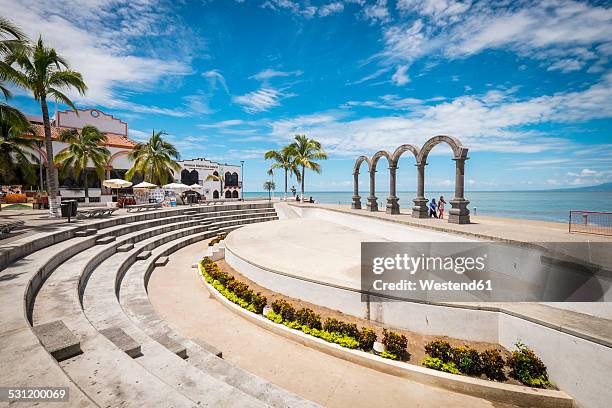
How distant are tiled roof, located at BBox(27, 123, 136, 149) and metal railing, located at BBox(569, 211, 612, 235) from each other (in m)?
45.5

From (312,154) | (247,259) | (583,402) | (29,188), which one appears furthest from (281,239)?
(29,188)

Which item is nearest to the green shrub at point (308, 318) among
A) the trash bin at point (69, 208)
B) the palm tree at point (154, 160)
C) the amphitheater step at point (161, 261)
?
the amphitheater step at point (161, 261)

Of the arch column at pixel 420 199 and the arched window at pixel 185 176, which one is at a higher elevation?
the arched window at pixel 185 176

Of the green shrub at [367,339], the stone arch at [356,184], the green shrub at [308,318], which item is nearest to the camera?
the green shrub at [367,339]

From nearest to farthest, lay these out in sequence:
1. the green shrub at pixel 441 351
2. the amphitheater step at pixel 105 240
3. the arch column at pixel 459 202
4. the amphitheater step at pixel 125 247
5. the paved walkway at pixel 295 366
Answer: the paved walkway at pixel 295 366
the green shrub at pixel 441 351
the amphitheater step at pixel 105 240
the amphitheater step at pixel 125 247
the arch column at pixel 459 202

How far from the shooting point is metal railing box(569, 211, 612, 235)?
12.4 m

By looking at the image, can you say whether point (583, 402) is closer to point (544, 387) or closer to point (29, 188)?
point (544, 387)

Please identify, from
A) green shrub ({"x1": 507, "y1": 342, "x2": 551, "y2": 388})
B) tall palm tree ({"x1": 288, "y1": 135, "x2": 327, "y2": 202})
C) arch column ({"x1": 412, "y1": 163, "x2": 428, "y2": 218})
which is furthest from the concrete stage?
tall palm tree ({"x1": 288, "y1": 135, "x2": 327, "y2": 202})

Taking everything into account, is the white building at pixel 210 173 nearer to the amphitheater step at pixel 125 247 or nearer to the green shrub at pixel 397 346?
the amphitheater step at pixel 125 247

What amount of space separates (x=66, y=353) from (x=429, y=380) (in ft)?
22.0

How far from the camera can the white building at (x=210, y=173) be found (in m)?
49.8

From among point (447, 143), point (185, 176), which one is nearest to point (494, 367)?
point (447, 143)

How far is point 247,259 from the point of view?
11031mm

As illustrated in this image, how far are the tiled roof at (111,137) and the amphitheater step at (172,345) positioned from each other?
38168 mm
